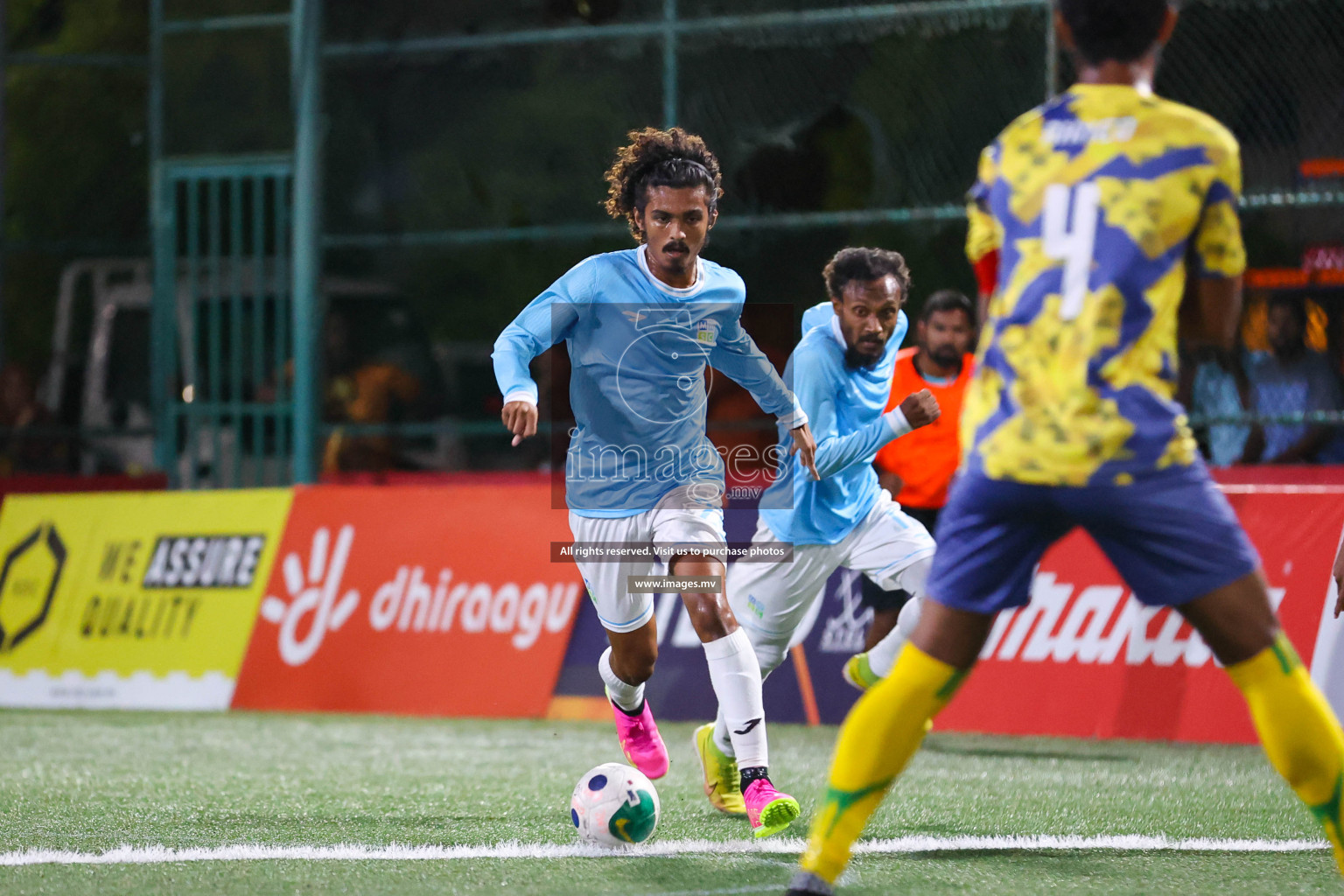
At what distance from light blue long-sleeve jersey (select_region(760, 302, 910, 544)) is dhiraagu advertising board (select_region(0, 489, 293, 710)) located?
469 centimetres

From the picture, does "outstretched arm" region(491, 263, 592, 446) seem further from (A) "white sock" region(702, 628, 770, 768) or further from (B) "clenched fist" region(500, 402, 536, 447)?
(A) "white sock" region(702, 628, 770, 768)

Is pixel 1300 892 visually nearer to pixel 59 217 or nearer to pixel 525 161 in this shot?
pixel 525 161

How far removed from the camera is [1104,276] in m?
3.79

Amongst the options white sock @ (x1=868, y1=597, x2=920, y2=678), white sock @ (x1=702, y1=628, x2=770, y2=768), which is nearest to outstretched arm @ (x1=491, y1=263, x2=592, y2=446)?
white sock @ (x1=702, y1=628, x2=770, y2=768)

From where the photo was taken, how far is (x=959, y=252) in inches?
490

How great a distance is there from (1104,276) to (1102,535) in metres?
0.56

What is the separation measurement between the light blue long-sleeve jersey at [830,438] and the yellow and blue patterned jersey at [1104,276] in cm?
293

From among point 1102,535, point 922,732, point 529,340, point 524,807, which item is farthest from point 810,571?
point 1102,535

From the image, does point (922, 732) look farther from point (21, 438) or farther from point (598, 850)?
point (21, 438)

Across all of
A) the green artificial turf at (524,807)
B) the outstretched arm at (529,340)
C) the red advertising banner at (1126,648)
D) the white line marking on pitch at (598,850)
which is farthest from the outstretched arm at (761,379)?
the red advertising banner at (1126,648)

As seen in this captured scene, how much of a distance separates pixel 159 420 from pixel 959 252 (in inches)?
254

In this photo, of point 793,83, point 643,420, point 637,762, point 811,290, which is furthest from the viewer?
point 811,290

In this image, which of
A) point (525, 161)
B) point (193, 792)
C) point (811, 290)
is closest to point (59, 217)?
point (525, 161)

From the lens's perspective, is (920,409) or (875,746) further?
(920,409)
